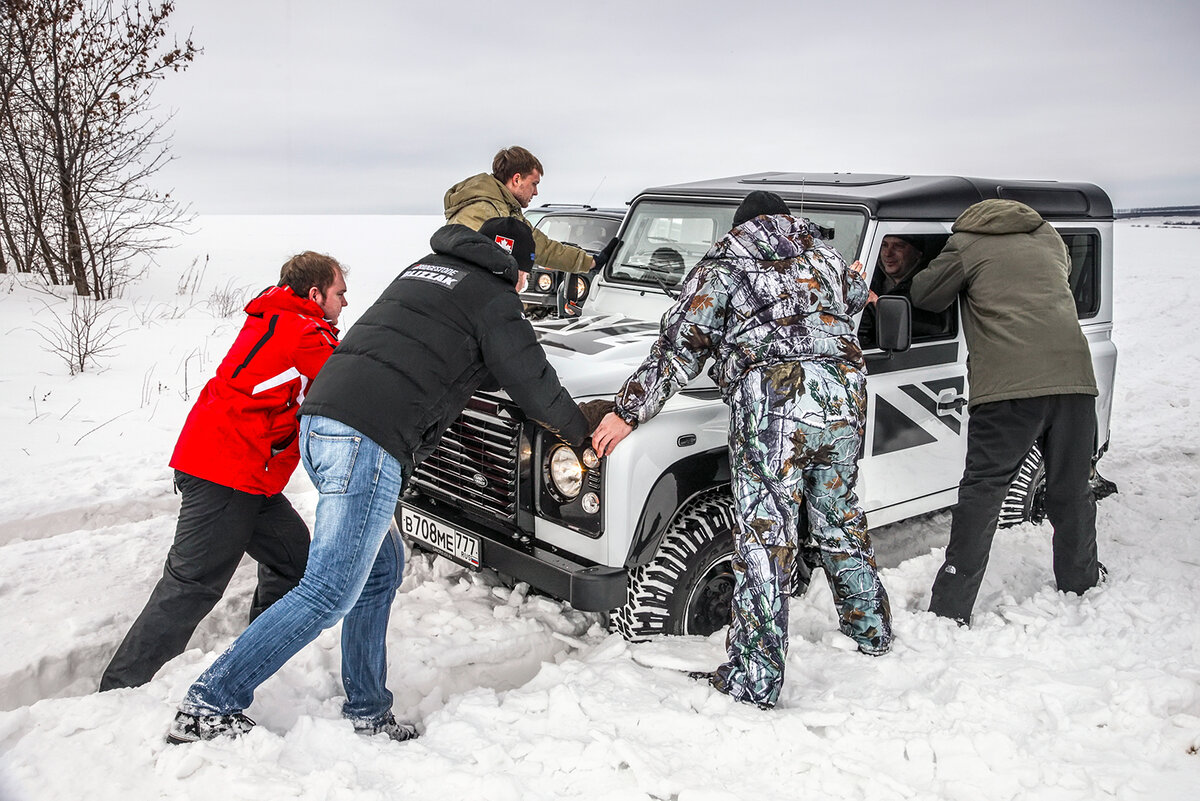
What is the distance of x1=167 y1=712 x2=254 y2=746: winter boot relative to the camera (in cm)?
238

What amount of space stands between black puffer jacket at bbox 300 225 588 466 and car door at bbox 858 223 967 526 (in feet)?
5.32

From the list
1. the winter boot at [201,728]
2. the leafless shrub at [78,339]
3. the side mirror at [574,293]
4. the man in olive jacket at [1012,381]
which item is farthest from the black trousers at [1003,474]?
the leafless shrub at [78,339]

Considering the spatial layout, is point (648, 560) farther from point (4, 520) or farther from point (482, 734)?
point (4, 520)

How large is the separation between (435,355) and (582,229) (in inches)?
289

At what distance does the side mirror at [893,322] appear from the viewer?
347 centimetres

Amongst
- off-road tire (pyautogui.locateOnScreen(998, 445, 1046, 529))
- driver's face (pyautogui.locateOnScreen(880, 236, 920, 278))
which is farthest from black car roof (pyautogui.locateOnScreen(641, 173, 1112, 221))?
off-road tire (pyautogui.locateOnScreen(998, 445, 1046, 529))

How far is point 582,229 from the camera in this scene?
9.73m

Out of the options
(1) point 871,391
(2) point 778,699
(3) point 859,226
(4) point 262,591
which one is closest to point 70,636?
(4) point 262,591

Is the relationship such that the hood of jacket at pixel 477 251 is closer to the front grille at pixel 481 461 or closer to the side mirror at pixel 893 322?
the front grille at pixel 481 461

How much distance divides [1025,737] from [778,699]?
78 cm

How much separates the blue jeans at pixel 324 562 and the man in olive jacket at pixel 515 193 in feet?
7.75

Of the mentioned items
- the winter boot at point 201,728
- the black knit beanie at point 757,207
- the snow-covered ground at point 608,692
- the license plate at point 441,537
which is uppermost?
the black knit beanie at point 757,207

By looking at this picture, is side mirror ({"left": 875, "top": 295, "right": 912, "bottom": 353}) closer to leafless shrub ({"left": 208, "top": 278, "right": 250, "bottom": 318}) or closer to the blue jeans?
the blue jeans

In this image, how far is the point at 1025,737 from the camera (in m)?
2.75
